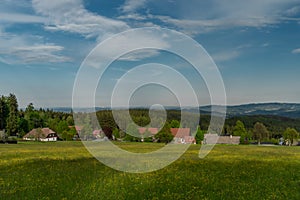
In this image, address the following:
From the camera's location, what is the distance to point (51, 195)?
1412cm

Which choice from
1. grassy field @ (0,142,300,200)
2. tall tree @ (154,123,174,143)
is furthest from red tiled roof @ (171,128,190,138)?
grassy field @ (0,142,300,200)

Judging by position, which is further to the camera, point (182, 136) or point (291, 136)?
point (291, 136)

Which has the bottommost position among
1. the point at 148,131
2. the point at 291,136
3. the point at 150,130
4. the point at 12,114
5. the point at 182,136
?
the point at 182,136

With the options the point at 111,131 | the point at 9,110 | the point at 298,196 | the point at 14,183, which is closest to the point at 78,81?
the point at 14,183

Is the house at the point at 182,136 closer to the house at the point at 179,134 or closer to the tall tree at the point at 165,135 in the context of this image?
the house at the point at 179,134

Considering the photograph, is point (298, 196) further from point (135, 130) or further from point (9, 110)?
point (9, 110)

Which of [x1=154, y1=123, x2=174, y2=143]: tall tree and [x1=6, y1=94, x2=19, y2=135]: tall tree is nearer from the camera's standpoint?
[x1=154, y1=123, x2=174, y2=143]: tall tree

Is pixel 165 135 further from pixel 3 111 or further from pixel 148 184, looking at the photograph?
pixel 148 184

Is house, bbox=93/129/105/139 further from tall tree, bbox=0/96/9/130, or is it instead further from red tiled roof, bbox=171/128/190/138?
tall tree, bbox=0/96/9/130

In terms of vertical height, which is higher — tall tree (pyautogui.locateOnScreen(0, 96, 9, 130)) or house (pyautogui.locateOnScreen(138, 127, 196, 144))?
tall tree (pyautogui.locateOnScreen(0, 96, 9, 130))

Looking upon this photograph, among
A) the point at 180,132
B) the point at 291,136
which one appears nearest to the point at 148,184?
the point at 180,132

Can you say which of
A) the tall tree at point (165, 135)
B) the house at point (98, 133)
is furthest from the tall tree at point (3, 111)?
the tall tree at point (165, 135)

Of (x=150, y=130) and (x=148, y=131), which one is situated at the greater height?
(x=150, y=130)

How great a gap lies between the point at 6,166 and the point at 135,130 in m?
67.5
